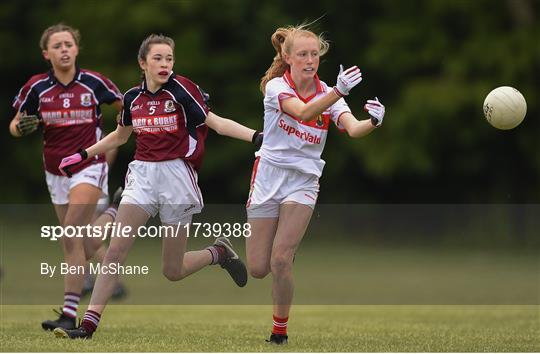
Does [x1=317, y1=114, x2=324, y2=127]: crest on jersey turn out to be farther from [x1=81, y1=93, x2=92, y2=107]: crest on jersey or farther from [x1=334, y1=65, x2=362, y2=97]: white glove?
[x1=81, y1=93, x2=92, y2=107]: crest on jersey

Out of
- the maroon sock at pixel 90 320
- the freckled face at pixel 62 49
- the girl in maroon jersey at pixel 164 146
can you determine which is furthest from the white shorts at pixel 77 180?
the maroon sock at pixel 90 320

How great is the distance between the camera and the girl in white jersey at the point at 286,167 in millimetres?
7648

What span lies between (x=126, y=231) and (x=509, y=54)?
15.0 metres

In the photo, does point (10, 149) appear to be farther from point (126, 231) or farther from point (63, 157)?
point (126, 231)

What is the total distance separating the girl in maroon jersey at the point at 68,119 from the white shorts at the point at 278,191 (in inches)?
67.4

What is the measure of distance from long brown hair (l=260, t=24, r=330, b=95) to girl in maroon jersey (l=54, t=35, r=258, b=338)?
49 cm

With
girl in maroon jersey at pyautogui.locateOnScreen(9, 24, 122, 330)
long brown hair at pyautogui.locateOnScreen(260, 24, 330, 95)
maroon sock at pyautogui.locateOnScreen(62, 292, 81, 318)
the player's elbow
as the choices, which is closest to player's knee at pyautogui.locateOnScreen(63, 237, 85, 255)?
girl in maroon jersey at pyautogui.locateOnScreen(9, 24, 122, 330)

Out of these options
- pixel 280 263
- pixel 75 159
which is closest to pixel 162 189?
pixel 75 159

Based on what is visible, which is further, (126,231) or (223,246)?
(223,246)

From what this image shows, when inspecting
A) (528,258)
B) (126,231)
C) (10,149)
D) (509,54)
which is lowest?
(126,231)

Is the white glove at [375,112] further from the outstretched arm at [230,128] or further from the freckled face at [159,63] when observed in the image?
the freckled face at [159,63]

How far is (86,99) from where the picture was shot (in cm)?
911

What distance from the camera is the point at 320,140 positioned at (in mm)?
7855

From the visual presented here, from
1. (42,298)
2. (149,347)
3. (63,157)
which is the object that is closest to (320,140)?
(149,347)
